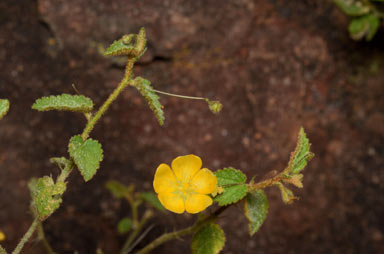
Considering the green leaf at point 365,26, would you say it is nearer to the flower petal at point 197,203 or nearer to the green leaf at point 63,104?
the flower petal at point 197,203

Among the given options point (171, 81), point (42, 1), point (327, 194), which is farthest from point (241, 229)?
point (42, 1)

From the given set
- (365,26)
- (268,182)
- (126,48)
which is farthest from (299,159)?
(365,26)

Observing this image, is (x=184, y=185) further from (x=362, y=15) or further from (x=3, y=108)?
(x=362, y=15)

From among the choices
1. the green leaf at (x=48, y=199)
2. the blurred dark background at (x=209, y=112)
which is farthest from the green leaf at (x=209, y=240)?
the blurred dark background at (x=209, y=112)

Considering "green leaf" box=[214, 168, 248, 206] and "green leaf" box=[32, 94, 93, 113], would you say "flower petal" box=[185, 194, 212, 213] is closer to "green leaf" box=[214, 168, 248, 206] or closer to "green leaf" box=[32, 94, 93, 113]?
"green leaf" box=[214, 168, 248, 206]

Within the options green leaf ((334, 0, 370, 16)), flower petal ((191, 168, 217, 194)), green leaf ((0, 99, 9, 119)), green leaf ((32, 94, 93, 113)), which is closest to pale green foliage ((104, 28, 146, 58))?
green leaf ((32, 94, 93, 113))

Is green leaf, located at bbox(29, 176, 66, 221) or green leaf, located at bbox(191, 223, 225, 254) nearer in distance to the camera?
green leaf, located at bbox(29, 176, 66, 221)

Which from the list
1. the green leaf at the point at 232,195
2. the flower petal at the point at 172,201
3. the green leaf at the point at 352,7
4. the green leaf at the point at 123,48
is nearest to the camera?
the green leaf at the point at 123,48
